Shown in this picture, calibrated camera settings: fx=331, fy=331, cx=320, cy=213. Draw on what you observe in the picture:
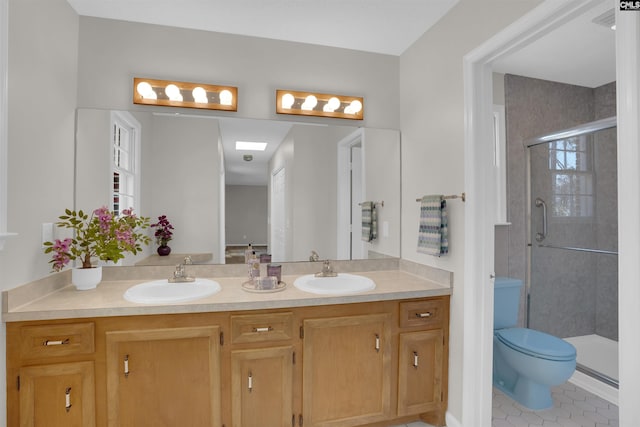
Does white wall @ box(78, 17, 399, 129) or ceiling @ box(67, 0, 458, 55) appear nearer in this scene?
ceiling @ box(67, 0, 458, 55)

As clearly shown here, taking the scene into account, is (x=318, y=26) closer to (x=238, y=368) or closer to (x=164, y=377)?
(x=238, y=368)

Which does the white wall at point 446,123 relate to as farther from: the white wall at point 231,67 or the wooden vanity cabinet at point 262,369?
the wooden vanity cabinet at point 262,369

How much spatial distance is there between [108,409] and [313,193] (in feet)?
5.34

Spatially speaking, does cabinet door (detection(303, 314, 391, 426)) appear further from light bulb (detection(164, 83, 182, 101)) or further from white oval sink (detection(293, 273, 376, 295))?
light bulb (detection(164, 83, 182, 101))

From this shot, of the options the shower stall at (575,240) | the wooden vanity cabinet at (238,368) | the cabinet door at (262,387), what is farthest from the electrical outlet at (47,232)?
the shower stall at (575,240)

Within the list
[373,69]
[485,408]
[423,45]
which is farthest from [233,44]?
[485,408]

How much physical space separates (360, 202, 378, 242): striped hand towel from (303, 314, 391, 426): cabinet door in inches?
27.2

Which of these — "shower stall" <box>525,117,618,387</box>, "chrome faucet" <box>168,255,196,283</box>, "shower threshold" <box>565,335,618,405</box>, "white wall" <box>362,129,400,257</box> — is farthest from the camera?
"shower stall" <box>525,117,618,387</box>

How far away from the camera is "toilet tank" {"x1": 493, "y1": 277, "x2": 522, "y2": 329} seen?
2.44m

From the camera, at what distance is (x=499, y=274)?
2.78 m

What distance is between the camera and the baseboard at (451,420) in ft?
6.14

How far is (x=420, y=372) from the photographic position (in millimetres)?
1907

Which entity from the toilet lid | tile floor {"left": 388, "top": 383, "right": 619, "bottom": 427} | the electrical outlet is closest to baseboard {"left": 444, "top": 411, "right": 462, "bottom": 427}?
tile floor {"left": 388, "top": 383, "right": 619, "bottom": 427}

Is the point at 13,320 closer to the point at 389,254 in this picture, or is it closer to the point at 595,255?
the point at 389,254
